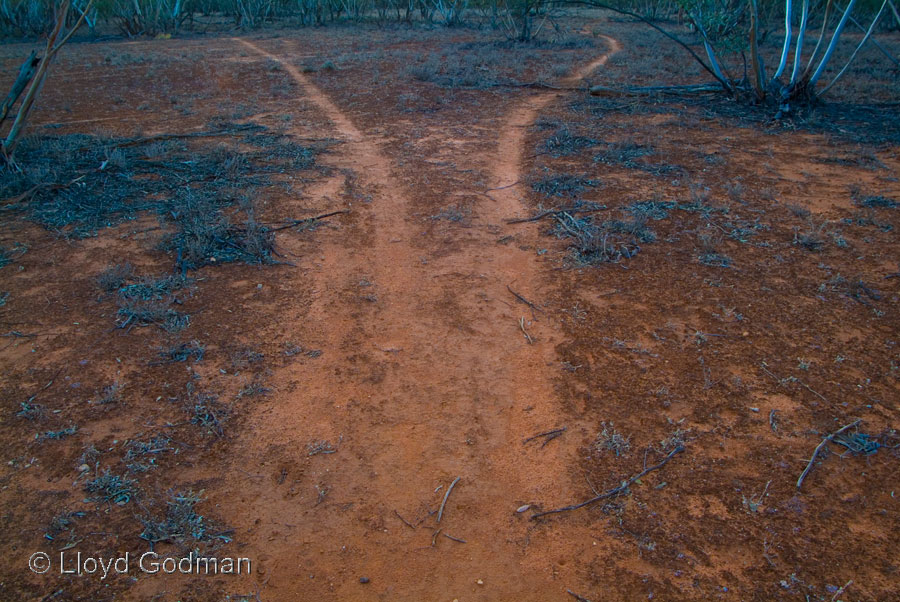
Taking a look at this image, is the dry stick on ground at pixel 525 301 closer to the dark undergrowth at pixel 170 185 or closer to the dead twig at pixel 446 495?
the dead twig at pixel 446 495

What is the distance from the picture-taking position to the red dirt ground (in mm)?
2697

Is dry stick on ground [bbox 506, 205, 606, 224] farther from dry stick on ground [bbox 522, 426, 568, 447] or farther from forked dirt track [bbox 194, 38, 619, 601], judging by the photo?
dry stick on ground [bbox 522, 426, 568, 447]

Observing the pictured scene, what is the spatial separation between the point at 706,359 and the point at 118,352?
3.91m

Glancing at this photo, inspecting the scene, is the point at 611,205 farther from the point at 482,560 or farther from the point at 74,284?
the point at 74,284

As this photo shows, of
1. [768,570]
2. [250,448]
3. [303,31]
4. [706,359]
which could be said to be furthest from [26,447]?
[303,31]

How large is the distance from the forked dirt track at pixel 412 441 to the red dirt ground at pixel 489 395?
0.05ft

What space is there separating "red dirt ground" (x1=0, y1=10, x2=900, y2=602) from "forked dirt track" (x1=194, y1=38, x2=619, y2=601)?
0.6 inches

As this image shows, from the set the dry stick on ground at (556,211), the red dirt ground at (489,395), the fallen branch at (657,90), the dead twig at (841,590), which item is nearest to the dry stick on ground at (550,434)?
the red dirt ground at (489,395)

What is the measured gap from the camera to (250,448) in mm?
3330

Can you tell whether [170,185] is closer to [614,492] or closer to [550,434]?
[550,434]

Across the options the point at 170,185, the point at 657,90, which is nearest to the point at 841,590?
the point at 170,185
